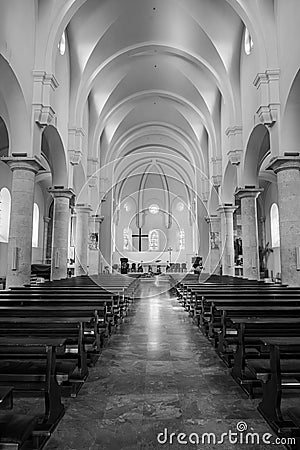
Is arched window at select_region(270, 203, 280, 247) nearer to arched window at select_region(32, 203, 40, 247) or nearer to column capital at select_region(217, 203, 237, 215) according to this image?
column capital at select_region(217, 203, 237, 215)

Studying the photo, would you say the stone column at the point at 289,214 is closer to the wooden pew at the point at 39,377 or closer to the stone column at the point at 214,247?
the wooden pew at the point at 39,377

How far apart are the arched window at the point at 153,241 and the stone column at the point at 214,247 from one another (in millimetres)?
17017

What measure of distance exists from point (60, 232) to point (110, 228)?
32.2 feet

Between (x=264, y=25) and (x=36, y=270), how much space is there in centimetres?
1530

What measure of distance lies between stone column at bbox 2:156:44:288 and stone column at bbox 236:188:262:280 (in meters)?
8.09

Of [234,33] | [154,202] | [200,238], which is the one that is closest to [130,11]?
[234,33]

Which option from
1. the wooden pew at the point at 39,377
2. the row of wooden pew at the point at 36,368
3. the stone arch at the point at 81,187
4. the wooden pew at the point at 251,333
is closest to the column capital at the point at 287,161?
the wooden pew at the point at 251,333

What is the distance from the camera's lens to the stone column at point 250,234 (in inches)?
556

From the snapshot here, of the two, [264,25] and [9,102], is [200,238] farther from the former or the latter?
[9,102]

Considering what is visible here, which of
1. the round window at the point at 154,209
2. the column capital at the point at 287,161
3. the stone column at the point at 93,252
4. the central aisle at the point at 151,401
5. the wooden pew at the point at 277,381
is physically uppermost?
the round window at the point at 154,209

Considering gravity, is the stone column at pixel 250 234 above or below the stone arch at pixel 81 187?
below

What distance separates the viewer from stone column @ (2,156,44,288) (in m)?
10.0

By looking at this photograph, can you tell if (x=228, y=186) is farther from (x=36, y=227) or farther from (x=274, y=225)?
(x=36, y=227)

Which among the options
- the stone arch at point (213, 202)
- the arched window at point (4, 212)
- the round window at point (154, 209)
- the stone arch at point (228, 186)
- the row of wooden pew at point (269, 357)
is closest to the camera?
the row of wooden pew at point (269, 357)
